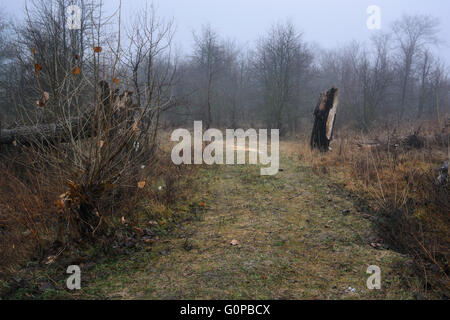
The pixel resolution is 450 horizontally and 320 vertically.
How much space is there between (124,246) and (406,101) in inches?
989

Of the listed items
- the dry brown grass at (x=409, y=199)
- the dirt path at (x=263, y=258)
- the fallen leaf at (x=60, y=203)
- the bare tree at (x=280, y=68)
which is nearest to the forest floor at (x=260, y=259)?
the dirt path at (x=263, y=258)

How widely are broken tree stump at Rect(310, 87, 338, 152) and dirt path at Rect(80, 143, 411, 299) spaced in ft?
15.3

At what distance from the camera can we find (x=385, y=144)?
7.82 metres

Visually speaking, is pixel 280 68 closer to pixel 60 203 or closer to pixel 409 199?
pixel 409 199

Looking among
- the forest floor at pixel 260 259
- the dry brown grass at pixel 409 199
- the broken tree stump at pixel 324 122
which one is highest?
the broken tree stump at pixel 324 122

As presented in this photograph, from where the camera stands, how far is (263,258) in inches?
128

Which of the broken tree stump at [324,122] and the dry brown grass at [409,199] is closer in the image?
the dry brown grass at [409,199]

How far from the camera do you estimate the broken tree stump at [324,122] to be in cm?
962

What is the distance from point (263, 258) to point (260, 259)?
0.04m

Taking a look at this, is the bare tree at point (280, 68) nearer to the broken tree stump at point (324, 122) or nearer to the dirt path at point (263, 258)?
the broken tree stump at point (324, 122)

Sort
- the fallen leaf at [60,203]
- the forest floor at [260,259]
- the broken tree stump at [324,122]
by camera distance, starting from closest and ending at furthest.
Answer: the forest floor at [260,259] → the fallen leaf at [60,203] → the broken tree stump at [324,122]

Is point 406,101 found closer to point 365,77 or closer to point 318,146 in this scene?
point 365,77

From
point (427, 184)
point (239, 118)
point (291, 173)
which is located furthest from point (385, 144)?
point (239, 118)

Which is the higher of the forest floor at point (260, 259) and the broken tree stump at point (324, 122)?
the broken tree stump at point (324, 122)
